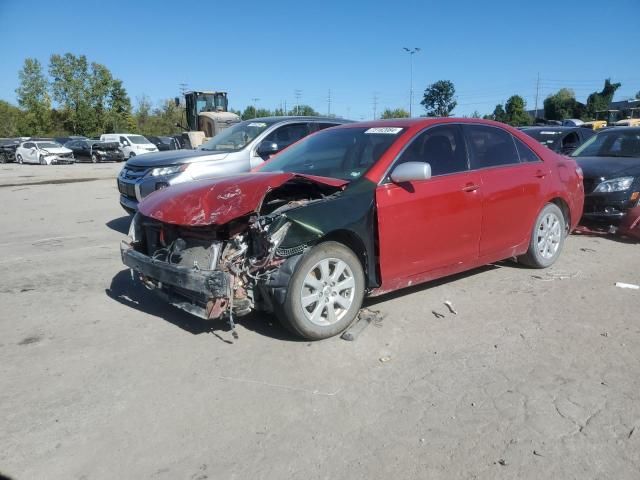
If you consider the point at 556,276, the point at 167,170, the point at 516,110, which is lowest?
the point at 556,276

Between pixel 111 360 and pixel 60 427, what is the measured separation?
0.86 meters

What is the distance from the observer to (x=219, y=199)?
4066mm

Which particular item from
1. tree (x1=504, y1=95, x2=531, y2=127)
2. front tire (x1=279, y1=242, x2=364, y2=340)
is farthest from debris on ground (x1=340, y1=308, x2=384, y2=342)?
tree (x1=504, y1=95, x2=531, y2=127)

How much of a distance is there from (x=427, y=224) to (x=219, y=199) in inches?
70.5

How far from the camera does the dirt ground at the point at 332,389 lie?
2678 mm

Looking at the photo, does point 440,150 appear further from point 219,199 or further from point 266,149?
point 266,149

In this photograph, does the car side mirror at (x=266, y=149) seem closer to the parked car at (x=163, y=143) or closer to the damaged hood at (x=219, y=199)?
the damaged hood at (x=219, y=199)

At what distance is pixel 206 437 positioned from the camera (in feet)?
9.45

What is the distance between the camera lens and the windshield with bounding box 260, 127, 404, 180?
15.2ft

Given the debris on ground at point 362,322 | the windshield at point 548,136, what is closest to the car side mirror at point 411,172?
the debris on ground at point 362,322

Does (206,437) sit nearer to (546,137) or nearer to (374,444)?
(374,444)

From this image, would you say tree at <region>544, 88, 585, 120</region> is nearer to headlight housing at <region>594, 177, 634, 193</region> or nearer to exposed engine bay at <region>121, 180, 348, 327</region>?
headlight housing at <region>594, 177, 634, 193</region>

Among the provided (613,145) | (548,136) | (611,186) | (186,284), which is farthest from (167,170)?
(548,136)

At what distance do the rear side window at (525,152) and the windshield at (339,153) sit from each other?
1.66 metres
